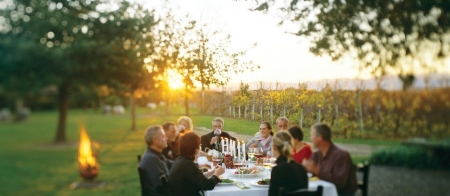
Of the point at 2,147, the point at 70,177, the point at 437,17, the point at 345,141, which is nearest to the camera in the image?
the point at 437,17

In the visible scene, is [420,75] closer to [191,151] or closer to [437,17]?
[437,17]

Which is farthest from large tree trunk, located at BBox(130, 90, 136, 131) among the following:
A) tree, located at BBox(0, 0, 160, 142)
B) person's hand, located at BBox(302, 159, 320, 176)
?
person's hand, located at BBox(302, 159, 320, 176)

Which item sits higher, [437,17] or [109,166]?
[437,17]

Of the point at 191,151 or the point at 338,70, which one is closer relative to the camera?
the point at 191,151

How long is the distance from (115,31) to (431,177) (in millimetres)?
10999

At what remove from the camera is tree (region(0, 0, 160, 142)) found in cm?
1233

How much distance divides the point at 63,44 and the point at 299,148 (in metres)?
10.8

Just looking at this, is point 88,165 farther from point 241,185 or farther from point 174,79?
point 241,185

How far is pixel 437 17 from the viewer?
137 inches

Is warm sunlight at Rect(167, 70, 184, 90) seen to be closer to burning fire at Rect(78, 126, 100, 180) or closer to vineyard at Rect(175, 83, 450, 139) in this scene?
burning fire at Rect(78, 126, 100, 180)

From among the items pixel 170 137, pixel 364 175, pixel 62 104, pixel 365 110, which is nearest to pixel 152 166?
pixel 170 137

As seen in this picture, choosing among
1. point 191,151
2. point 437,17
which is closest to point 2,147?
point 191,151

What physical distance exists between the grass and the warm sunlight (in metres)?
0.60

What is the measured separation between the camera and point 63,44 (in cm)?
1297
